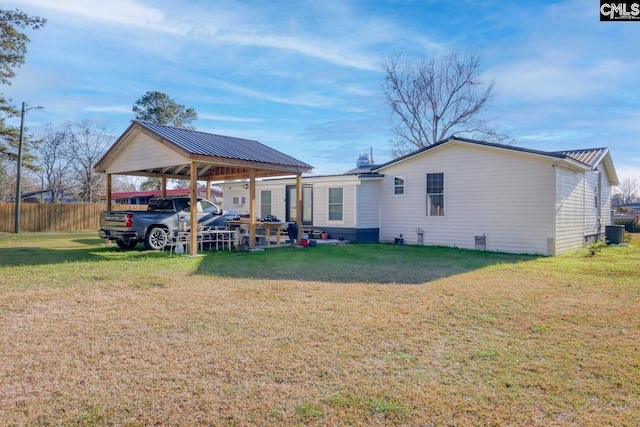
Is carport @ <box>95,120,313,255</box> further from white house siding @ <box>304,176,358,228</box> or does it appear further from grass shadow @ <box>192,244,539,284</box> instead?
white house siding @ <box>304,176,358,228</box>

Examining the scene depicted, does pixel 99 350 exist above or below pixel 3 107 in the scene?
below

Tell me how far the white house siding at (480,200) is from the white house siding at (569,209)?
562 millimetres

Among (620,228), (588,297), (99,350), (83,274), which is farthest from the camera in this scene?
(620,228)

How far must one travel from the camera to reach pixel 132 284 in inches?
274

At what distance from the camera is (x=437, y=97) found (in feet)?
94.9

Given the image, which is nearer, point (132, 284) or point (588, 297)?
point (588, 297)

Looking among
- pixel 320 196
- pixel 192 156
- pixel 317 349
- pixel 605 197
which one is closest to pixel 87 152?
pixel 320 196

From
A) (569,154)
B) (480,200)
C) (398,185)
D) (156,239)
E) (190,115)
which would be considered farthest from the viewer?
(190,115)

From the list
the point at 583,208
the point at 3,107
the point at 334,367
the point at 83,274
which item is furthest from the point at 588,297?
the point at 3,107

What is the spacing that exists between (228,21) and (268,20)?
124 cm

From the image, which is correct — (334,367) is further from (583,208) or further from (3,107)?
(3,107)

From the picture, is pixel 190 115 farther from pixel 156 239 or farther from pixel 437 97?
pixel 156 239

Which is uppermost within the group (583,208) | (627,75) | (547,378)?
(627,75)

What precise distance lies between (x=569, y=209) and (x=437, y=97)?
17.9 m
